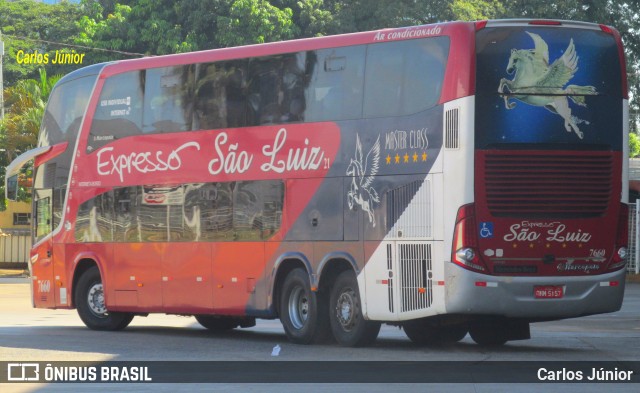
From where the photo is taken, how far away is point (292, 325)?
18750 mm

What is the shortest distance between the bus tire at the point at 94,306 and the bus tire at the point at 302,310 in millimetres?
4623

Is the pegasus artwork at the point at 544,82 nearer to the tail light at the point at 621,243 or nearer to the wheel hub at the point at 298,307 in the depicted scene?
the tail light at the point at 621,243

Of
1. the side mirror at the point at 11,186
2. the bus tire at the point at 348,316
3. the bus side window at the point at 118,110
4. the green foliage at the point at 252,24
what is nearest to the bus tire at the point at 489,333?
the bus tire at the point at 348,316

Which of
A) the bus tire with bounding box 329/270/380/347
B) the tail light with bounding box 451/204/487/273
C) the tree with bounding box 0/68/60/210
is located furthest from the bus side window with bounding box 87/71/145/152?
the tree with bounding box 0/68/60/210

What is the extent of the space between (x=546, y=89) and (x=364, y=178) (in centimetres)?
271

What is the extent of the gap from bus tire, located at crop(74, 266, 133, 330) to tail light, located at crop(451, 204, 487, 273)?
8254 mm

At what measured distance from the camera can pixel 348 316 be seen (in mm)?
17953

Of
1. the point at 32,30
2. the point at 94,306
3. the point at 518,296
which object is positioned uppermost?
the point at 32,30

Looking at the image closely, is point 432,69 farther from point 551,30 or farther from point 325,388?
point 325,388

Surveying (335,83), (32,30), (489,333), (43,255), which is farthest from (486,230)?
(32,30)

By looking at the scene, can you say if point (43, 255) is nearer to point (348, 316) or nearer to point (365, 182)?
point (348, 316)

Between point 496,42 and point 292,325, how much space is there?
5.07 m

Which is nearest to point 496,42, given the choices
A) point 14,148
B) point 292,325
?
point 292,325

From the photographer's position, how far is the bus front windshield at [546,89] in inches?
637
